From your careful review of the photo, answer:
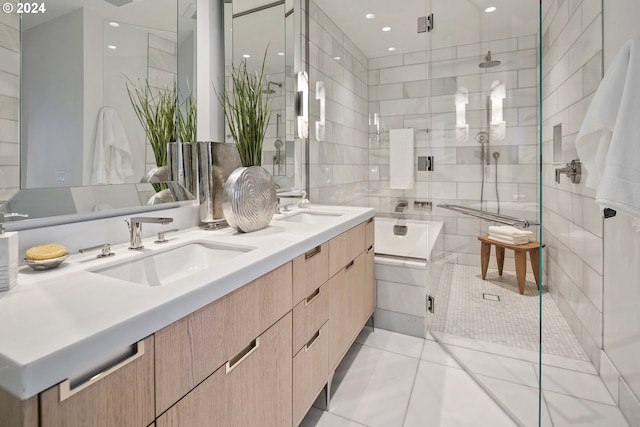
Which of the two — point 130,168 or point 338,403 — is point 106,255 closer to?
point 130,168

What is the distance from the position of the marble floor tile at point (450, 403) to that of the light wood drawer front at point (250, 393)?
0.71 m

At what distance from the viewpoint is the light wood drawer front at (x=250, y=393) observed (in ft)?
2.45

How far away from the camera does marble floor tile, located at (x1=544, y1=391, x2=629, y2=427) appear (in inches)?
54.4

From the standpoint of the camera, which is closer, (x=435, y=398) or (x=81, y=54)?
(x=81, y=54)

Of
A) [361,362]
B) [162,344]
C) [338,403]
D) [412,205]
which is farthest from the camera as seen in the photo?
[412,205]

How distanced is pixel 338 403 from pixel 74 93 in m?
1.64

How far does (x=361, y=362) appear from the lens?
195cm

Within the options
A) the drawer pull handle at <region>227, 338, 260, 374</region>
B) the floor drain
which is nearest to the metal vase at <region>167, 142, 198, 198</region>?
the drawer pull handle at <region>227, 338, 260, 374</region>

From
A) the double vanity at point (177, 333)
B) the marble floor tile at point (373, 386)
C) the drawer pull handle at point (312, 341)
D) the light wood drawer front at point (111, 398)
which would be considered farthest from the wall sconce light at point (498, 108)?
the light wood drawer front at point (111, 398)

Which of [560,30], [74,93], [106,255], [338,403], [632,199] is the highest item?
[560,30]

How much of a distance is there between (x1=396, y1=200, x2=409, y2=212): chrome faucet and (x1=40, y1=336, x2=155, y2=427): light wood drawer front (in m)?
2.61

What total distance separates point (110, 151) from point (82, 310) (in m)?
0.74

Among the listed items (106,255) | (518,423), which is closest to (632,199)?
(518,423)

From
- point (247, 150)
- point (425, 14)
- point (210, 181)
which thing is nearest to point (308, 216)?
point (247, 150)
